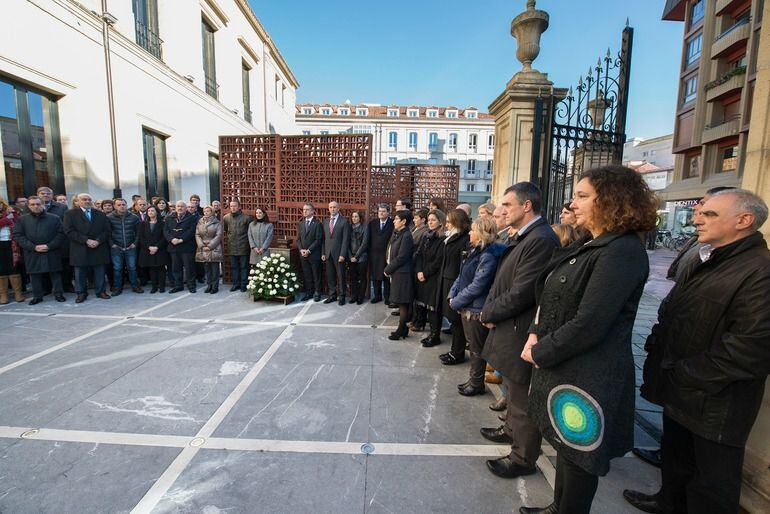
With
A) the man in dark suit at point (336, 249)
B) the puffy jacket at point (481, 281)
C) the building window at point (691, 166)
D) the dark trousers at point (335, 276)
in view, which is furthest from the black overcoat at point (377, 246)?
the building window at point (691, 166)

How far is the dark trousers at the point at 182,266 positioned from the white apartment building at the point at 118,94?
117 inches

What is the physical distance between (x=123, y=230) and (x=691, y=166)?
35.8 meters

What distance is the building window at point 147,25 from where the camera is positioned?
10062mm

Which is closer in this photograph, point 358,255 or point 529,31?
point 529,31

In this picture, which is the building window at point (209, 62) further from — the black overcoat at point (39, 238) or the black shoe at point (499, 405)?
the black shoe at point (499, 405)

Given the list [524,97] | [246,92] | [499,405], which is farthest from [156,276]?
[246,92]

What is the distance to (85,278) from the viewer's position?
683 cm

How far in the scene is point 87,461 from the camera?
2.50m

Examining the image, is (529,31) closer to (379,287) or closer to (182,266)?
(379,287)

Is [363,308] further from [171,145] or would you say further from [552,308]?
[171,145]

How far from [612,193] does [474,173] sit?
169 ft

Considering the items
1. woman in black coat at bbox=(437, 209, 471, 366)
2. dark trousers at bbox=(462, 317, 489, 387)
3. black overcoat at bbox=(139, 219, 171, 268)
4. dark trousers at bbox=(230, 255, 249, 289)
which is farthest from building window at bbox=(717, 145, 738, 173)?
black overcoat at bbox=(139, 219, 171, 268)

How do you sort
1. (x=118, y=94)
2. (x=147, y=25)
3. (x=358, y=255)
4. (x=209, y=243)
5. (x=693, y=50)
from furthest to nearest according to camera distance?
(x=693, y=50) < (x=147, y=25) < (x=118, y=94) < (x=209, y=243) < (x=358, y=255)

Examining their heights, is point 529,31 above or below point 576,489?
above
